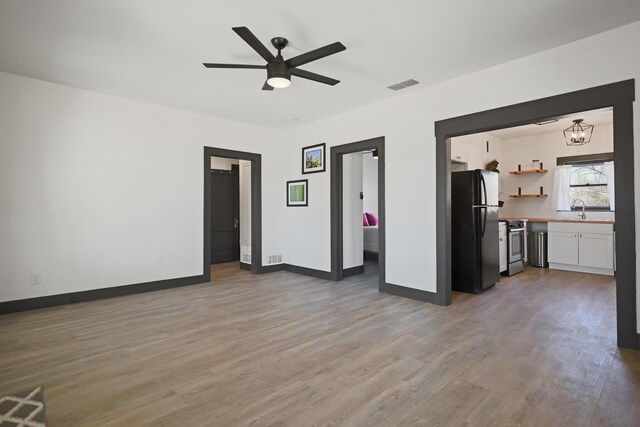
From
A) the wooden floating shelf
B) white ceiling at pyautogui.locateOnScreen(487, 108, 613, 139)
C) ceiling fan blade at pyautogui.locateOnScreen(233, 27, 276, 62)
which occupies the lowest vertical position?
the wooden floating shelf

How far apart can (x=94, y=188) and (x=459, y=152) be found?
543cm

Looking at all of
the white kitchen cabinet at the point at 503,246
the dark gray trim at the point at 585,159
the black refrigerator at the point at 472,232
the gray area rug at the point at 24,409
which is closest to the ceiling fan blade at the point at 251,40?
the gray area rug at the point at 24,409

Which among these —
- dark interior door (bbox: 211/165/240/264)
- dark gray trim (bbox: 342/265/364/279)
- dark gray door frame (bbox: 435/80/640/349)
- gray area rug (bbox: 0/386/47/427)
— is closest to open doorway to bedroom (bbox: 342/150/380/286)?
dark gray trim (bbox: 342/265/364/279)

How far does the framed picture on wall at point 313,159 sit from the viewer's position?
5.49 meters

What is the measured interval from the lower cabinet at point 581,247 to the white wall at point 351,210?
3.66 metres


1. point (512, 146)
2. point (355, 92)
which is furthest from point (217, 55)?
point (512, 146)

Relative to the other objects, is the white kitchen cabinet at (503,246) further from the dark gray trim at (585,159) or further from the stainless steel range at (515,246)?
the dark gray trim at (585,159)

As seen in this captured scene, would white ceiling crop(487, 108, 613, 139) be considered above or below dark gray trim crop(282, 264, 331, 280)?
above

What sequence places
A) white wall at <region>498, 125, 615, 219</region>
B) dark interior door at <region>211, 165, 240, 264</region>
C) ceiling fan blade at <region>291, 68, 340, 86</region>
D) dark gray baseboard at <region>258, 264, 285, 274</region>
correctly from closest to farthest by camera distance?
ceiling fan blade at <region>291, 68, 340, 86</region> < dark gray baseboard at <region>258, 264, 285, 274</region> < white wall at <region>498, 125, 615, 219</region> < dark interior door at <region>211, 165, 240, 264</region>

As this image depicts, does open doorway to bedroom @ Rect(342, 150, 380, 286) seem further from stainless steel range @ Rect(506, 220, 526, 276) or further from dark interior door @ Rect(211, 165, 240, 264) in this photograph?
dark interior door @ Rect(211, 165, 240, 264)

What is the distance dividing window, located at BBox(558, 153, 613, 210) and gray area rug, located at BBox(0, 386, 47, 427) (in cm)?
832

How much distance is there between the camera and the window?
6.22 m

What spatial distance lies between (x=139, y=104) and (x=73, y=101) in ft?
2.46

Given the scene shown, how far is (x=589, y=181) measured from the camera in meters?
6.41
